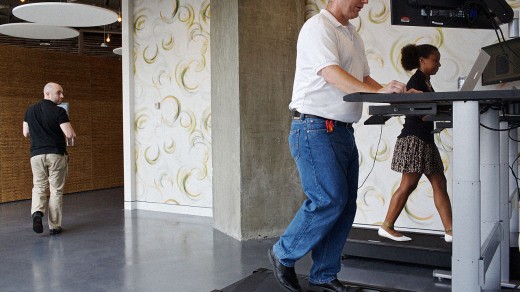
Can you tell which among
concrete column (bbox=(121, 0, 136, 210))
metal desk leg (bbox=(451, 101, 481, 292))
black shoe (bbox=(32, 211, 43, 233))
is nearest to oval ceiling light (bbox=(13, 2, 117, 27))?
concrete column (bbox=(121, 0, 136, 210))

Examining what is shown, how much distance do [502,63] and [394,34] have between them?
1509 millimetres

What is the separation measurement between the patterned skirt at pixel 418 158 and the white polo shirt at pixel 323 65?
1.33 meters

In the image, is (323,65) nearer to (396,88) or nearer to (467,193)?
(396,88)

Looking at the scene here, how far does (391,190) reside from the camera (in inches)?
183

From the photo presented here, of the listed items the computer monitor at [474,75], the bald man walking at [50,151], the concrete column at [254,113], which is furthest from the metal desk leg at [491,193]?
the bald man walking at [50,151]

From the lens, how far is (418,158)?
3684 mm

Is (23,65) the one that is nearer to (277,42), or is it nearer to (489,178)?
(277,42)

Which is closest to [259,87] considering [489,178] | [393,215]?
[393,215]

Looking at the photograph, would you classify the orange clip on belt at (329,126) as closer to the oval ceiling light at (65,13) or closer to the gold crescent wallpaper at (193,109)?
the gold crescent wallpaper at (193,109)

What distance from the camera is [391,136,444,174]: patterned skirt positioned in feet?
12.0

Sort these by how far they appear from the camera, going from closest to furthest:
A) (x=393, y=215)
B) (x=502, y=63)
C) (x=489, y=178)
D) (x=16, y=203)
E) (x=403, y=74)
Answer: (x=489, y=178), (x=502, y=63), (x=393, y=215), (x=403, y=74), (x=16, y=203)

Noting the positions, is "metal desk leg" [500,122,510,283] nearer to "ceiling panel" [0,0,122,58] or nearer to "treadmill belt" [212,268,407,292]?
"treadmill belt" [212,268,407,292]

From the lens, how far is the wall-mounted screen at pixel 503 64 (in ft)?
9.90

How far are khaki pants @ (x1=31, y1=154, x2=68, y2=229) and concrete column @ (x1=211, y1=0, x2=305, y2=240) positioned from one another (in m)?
1.58
